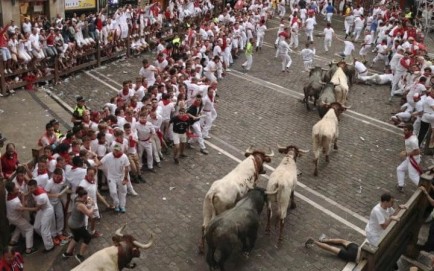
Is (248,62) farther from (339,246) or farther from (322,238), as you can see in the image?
(339,246)

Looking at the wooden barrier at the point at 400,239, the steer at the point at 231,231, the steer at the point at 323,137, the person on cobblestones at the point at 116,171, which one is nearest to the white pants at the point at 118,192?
the person on cobblestones at the point at 116,171

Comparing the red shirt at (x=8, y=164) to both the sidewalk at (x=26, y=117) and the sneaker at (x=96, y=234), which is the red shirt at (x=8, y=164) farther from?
the sidewalk at (x=26, y=117)

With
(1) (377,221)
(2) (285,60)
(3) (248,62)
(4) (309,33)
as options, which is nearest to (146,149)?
(1) (377,221)

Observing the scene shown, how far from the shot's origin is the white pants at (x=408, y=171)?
12.6 m

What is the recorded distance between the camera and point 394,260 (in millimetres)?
8711

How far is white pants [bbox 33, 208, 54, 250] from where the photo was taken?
32.4 ft

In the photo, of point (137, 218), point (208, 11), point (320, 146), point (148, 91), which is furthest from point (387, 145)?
point (208, 11)

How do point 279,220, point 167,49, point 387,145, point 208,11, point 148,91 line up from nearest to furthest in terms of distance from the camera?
point 279,220
point 148,91
point 387,145
point 167,49
point 208,11

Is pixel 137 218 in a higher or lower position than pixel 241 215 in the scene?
lower

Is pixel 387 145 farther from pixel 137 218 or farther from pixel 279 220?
pixel 137 218

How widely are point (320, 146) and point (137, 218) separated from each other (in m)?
5.55

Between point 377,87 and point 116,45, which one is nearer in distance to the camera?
point 377,87

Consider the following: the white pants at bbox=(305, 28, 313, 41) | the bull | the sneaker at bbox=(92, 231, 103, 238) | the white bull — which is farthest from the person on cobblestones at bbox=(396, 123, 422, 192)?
the white pants at bbox=(305, 28, 313, 41)

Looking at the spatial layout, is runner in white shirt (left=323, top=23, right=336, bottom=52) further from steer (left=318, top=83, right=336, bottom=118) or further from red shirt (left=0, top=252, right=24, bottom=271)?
red shirt (left=0, top=252, right=24, bottom=271)
